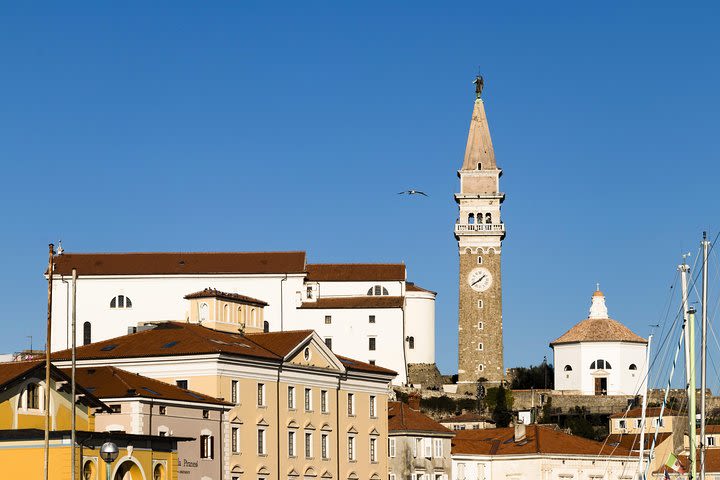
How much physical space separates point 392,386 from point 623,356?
2179cm

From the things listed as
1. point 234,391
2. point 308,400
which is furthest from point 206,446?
point 308,400

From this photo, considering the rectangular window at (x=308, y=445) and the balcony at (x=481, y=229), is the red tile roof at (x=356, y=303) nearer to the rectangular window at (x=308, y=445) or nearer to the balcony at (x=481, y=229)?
the balcony at (x=481, y=229)

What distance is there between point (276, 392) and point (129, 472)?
73.8 ft

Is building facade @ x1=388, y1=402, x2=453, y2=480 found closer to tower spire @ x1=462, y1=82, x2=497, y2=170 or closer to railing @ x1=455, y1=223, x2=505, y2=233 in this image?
railing @ x1=455, y1=223, x2=505, y2=233

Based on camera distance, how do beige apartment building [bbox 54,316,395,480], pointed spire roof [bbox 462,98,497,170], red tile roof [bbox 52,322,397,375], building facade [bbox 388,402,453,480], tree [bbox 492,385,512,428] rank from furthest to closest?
1. pointed spire roof [bbox 462,98,497,170]
2. tree [bbox 492,385,512,428]
3. building facade [bbox 388,402,453,480]
4. red tile roof [bbox 52,322,397,375]
5. beige apartment building [bbox 54,316,395,480]

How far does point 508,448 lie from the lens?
89688 millimetres

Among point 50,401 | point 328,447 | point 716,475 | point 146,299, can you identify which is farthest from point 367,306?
point 50,401

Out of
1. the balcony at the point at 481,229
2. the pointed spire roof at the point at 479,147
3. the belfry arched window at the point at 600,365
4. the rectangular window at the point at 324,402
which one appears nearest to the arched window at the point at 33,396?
the rectangular window at the point at 324,402

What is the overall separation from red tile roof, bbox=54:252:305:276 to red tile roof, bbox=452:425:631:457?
46243 mm

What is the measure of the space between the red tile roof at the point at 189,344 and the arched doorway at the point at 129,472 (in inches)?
715

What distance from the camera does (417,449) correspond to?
8512cm

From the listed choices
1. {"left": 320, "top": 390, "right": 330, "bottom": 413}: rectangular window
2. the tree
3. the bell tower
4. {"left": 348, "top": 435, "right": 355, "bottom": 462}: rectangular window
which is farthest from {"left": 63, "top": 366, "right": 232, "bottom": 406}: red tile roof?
the bell tower

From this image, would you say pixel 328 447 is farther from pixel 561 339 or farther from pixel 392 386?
pixel 561 339

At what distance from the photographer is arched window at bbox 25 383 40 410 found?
5538 cm
